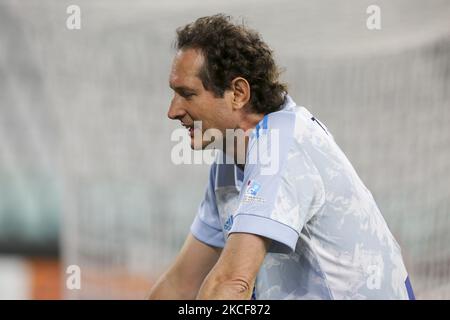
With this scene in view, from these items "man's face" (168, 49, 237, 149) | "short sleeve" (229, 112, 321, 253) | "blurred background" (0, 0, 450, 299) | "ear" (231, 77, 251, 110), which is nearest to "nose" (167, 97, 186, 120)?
"man's face" (168, 49, 237, 149)

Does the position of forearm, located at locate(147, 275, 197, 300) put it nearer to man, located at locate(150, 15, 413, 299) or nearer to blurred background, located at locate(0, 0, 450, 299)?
man, located at locate(150, 15, 413, 299)

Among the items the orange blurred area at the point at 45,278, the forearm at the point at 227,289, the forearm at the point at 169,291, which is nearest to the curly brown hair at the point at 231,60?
the forearm at the point at 227,289

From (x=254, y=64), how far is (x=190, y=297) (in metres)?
0.69

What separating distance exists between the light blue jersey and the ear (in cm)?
10

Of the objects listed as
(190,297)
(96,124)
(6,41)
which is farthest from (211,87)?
(6,41)

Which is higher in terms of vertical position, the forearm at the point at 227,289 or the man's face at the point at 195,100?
the man's face at the point at 195,100

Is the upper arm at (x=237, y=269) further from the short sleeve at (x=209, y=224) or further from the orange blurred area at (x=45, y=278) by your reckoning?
the orange blurred area at (x=45, y=278)

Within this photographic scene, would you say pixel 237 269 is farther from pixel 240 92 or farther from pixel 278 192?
pixel 240 92

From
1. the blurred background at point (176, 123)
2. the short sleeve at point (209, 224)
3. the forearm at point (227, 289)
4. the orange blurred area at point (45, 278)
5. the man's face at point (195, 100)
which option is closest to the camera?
the forearm at point (227, 289)

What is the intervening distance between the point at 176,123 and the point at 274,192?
2.85m

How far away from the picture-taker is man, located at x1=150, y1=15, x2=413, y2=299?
1.61 m

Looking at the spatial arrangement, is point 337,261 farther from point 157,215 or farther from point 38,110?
point 38,110

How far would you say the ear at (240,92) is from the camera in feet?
6.16

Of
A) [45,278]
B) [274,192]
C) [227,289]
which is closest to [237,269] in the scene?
[227,289]
